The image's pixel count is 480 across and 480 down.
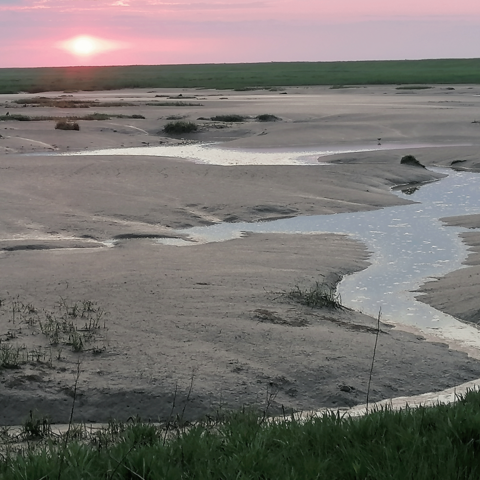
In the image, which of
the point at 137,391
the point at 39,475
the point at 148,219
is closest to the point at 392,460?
the point at 39,475

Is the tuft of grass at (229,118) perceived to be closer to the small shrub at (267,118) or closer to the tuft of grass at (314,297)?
the small shrub at (267,118)

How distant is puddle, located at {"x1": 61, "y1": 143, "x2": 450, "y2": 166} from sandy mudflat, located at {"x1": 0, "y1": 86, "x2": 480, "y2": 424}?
280cm

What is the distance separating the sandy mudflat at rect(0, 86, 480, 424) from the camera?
623 cm

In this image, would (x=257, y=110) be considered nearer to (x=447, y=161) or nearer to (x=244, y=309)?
(x=447, y=161)

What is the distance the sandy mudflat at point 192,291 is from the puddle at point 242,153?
110 inches

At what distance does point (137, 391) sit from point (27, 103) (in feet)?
145

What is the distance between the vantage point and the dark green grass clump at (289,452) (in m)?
3.83

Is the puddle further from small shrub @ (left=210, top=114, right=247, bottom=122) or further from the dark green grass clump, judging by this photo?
the dark green grass clump

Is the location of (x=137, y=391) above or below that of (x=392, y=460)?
below

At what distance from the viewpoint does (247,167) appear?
18.7m

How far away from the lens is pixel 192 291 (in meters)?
8.77

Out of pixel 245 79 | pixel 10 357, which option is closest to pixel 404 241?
pixel 10 357

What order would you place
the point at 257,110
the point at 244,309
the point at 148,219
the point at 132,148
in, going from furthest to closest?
1. the point at 257,110
2. the point at 132,148
3. the point at 148,219
4. the point at 244,309

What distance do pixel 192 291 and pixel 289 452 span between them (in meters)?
4.74
